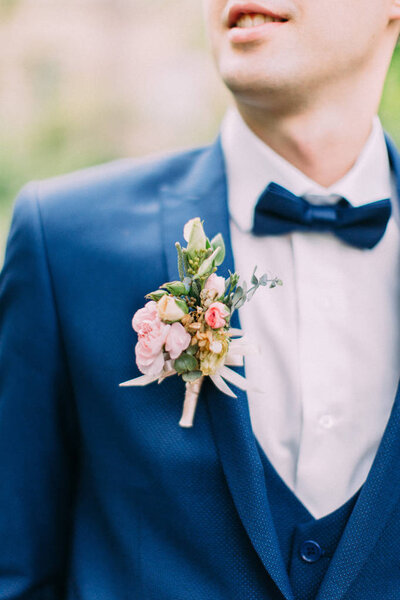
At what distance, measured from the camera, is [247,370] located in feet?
4.36

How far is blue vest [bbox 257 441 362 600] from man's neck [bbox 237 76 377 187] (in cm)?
63

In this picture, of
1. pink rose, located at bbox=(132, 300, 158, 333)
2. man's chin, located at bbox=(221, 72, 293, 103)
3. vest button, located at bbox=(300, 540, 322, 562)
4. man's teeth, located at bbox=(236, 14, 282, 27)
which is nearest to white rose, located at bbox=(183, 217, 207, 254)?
pink rose, located at bbox=(132, 300, 158, 333)

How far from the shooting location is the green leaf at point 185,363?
1127mm

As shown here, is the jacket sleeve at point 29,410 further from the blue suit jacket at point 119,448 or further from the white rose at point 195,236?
the white rose at point 195,236

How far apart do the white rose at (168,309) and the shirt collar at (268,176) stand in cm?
38

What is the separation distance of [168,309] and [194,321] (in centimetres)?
7

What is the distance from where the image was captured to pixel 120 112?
4.21 metres

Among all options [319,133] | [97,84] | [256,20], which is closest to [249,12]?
[256,20]

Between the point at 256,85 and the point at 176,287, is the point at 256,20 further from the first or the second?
the point at 176,287

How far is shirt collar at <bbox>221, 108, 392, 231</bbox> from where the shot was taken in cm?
144

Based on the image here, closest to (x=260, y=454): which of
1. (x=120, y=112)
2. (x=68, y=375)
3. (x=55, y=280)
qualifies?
(x=68, y=375)

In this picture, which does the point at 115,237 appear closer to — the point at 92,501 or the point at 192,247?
the point at 192,247

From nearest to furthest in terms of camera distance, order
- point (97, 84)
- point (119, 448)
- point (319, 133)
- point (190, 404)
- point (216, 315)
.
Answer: point (216, 315)
point (190, 404)
point (119, 448)
point (319, 133)
point (97, 84)

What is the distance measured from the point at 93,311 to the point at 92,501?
0.38 m
